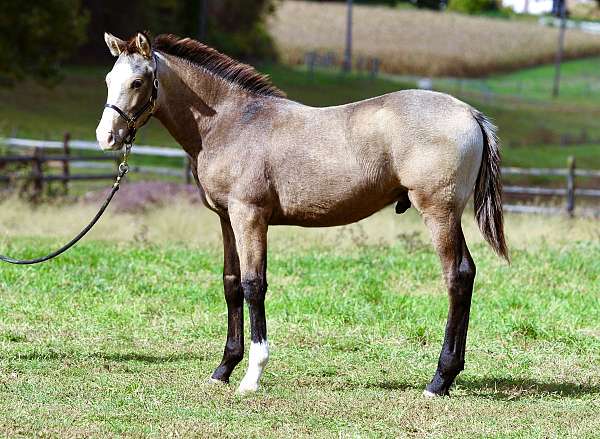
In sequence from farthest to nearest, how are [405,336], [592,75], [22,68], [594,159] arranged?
[592,75]
[594,159]
[22,68]
[405,336]

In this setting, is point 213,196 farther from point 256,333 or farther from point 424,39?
point 424,39

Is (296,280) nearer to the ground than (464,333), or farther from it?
nearer to the ground

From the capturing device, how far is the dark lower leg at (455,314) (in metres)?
7.17

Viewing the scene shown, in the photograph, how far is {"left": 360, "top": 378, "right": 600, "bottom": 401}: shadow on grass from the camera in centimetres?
739

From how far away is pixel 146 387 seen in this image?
7328 millimetres

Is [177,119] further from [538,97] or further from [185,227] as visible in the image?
[538,97]

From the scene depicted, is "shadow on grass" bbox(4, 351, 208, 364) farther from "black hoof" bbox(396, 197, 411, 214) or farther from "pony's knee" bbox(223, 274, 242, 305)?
"black hoof" bbox(396, 197, 411, 214)

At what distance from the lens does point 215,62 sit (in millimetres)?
7672

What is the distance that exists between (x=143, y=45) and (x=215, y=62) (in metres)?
0.64

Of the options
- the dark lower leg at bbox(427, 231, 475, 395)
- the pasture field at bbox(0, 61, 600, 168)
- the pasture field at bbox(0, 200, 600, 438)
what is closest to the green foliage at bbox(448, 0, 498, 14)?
the pasture field at bbox(0, 61, 600, 168)

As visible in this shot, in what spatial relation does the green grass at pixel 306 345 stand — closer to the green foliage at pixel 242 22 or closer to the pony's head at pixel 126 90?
the pony's head at pixel 126 90

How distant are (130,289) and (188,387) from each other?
3.44 metres

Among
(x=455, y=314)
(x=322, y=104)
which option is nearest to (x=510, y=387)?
(x=455, y=314)

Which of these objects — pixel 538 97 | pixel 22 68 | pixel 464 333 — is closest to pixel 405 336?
pixel 464 333
